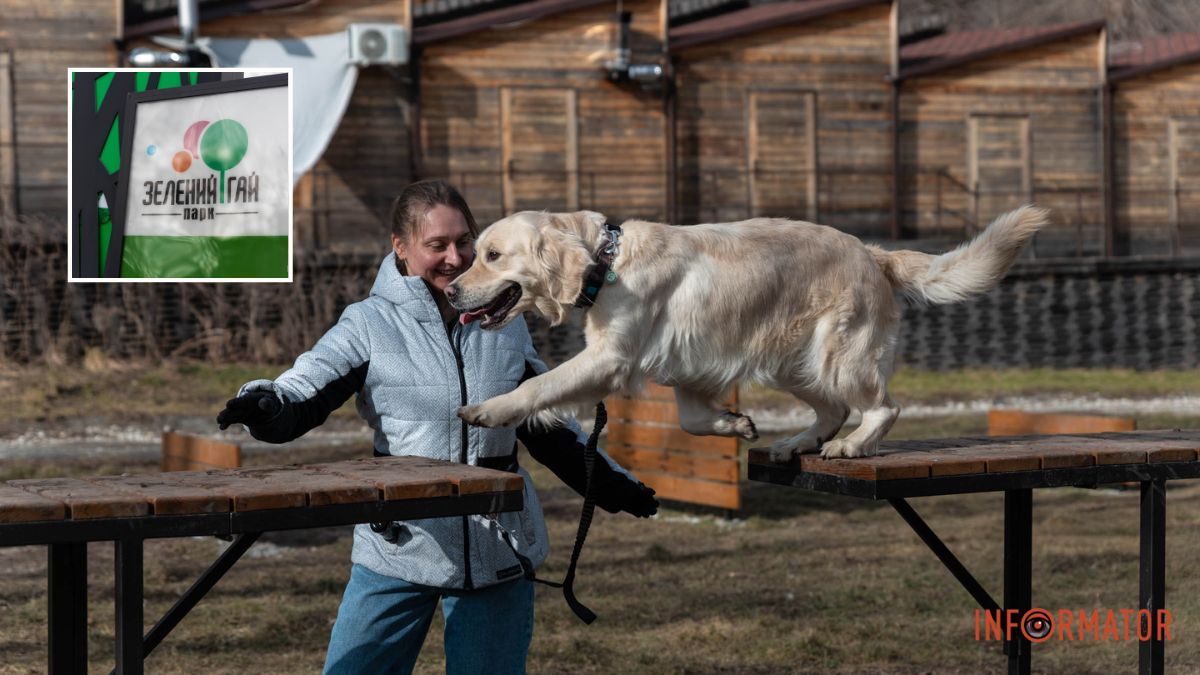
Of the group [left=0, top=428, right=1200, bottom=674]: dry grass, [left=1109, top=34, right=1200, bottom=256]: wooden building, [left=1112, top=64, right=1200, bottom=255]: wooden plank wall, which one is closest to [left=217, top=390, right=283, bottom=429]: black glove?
[left=0, top=428, right=1200, bottom=674]: dry grass

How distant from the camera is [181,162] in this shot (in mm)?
4176

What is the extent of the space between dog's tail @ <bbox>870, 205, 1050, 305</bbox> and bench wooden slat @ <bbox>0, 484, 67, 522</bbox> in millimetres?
2601

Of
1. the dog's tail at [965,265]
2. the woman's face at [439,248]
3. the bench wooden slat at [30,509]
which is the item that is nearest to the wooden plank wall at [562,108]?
the dog's tail at [965,265]

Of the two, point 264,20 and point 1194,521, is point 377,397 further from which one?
point 264,20

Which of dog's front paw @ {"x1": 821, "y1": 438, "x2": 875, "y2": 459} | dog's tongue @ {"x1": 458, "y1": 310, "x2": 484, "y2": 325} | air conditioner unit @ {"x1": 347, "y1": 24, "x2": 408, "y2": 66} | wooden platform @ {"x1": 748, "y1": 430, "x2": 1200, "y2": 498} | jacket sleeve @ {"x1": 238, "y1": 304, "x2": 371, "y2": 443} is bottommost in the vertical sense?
wooden platform @ {"x1": 748, "y1": 430, "x2": 1200, "y2": 498}

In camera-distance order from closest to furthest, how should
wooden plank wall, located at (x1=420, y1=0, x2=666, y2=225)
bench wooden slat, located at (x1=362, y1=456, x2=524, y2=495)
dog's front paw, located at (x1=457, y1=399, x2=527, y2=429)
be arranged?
1. bench wooden slat, located at (x1=362, y1=456, x2=524, y2=495)
2. dog's front paw, located at (x1=457, y1=399, x2=527, y2=429)
3. wooden plank wall, located at (x1=420, y1=0, x2=666, y2=225)

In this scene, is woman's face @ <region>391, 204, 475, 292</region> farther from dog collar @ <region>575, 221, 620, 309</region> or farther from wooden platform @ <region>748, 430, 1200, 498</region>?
wooden platform @ <region>748, 430, 1200, 498</region>

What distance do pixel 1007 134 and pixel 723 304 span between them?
78.0 feet

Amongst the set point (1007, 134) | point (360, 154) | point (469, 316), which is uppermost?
point (1007, 134)

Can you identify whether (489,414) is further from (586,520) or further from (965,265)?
(965,265)

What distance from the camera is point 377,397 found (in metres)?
4.00

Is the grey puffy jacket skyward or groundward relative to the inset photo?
groundward

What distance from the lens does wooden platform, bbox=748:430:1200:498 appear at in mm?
4020

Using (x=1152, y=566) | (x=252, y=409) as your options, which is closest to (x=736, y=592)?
(x=1152, y=566)
